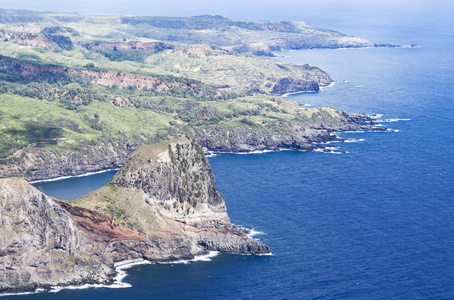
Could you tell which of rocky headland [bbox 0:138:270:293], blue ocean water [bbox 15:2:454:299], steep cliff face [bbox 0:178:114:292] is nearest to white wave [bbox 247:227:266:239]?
blue ocean water [bbox 15:2:454:299]

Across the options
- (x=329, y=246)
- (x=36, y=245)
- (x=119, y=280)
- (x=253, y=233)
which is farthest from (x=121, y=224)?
(x=329, y=246)


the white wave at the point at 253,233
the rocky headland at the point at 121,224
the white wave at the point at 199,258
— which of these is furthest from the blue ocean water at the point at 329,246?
the rocky headland at the point at 121,224

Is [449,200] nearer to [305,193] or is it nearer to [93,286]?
[305,193]

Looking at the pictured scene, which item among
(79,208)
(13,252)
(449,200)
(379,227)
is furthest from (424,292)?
(13,252)

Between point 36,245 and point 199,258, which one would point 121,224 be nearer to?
point 199,258

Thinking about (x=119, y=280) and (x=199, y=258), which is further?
(x=199, y=258)

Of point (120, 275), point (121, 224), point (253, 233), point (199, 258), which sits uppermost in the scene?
point (121, 224)
